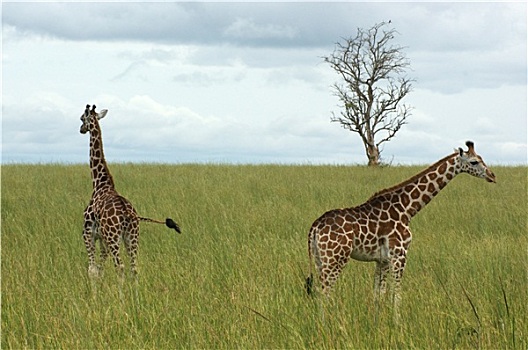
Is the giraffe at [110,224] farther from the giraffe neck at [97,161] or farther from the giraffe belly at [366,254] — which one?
the giraffe belly at [366,254]

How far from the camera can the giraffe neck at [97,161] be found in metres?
8.47

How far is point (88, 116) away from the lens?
8.80 m

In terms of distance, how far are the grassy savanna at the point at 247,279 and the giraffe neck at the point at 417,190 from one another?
80 centimetres

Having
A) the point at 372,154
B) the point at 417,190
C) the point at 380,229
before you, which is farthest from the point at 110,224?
the point at 372,154

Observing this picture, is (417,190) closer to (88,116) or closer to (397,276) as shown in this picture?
(397,276)

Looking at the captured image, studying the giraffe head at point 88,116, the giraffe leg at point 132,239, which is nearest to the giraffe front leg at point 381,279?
the giraffe leg at point 132,239

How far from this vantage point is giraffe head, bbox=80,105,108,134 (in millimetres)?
8781

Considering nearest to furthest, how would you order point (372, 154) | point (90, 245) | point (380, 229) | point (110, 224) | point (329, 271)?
point (329, 271) → point (380, 229) → point (110, 224) → point (90, 245) → point (372, 154)

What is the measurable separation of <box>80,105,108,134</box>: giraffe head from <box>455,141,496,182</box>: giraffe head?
4.39 m

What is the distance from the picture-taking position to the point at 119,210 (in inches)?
301

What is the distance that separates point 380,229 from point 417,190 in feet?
2.49

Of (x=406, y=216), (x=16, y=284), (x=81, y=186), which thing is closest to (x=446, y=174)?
(x=406, y=216)

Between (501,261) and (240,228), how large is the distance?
177 inches

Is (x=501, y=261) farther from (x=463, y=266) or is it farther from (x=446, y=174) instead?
(x=446, y=174)
